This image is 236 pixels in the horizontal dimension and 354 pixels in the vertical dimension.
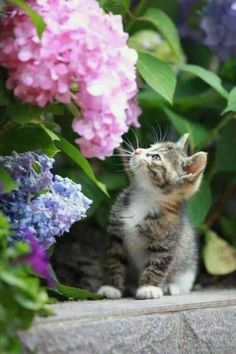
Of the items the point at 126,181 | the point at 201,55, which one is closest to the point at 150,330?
the point at 126,181

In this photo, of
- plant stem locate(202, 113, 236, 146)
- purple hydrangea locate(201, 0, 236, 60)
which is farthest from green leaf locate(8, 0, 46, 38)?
purple hydrangea locate(201, 0, 236, 60)

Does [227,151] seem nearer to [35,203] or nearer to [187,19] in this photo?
[187,19]

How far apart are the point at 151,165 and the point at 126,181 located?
296 mm

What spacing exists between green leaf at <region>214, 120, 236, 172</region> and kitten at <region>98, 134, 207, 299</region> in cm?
32

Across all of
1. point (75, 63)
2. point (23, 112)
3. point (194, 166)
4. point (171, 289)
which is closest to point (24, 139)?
point (23, 112)

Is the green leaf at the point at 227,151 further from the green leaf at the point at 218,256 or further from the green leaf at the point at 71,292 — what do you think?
the green leaf at the point at 71,292

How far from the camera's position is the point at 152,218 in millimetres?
1593

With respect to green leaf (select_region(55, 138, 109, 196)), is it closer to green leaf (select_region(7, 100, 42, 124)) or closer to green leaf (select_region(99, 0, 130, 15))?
green leaf (select_region(7, 100, 42, 124))

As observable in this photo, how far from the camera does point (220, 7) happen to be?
6.91ft

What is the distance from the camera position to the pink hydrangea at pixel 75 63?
119 cm

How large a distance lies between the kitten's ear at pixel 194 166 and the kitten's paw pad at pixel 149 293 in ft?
0.77

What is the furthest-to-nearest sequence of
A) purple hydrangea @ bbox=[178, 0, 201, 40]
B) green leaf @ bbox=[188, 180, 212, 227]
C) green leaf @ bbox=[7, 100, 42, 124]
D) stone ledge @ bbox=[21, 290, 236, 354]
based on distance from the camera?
purple hydrangea @ bbox=[178, 0, 201, 40] → green leaf @ bbox=[188, 180, 212, 227] → green leaf @ bbox=[7, 100, 42, 124] → stone ledge @ bbox=[21, 290, 236, 354]

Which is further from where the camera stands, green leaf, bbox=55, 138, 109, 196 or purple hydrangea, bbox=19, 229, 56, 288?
green leaf, bbox=55, 138, 109, 196

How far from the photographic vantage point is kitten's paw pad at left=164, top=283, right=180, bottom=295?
66.2 inches
